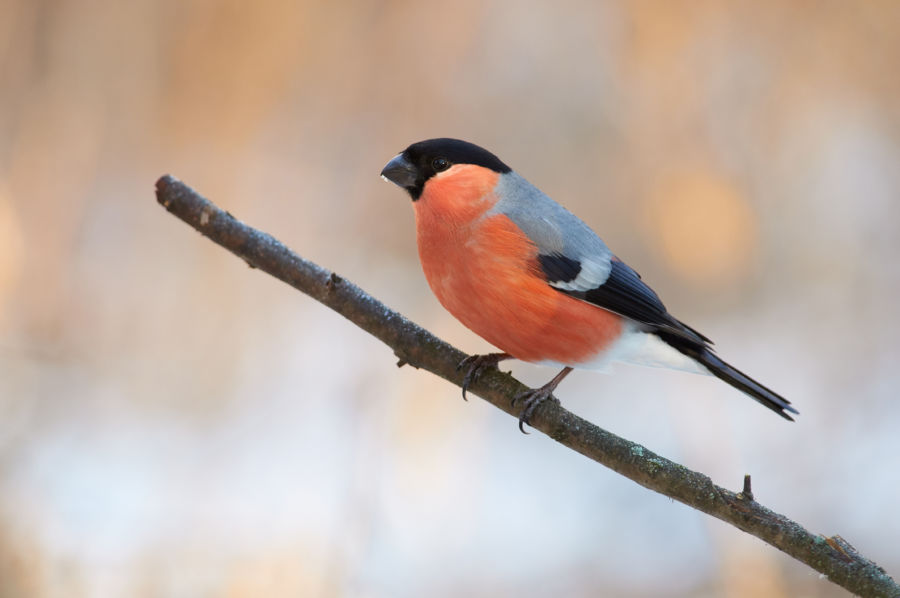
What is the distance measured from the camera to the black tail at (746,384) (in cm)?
153

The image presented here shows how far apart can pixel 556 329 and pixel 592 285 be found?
16cm

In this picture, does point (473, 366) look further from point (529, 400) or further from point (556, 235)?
point (556, 235)

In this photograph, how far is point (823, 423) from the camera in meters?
2.96

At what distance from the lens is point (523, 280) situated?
1.50m

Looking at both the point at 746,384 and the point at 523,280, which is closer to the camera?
the point at 523,280

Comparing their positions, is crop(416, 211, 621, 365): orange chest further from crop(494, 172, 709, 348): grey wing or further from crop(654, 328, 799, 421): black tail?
crop(654, 328, 799, 421): black tail

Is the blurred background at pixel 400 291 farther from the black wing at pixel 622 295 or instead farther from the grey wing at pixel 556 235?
the grey wing at pixel 556 235

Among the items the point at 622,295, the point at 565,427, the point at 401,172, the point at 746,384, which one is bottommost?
the point at 565,427

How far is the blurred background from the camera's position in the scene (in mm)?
2670

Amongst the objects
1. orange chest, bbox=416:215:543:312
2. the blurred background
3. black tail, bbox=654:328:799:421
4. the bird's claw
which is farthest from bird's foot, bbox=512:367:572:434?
the blurred background

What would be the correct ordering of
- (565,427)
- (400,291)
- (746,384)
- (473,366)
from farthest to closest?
(400,291)
(746,384)
(473,366)
(565,427)

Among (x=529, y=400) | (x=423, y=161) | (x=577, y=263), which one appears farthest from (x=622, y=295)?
(x=423, y=161)

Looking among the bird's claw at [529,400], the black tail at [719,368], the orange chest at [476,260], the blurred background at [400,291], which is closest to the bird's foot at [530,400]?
the bird's claw at [529,400]

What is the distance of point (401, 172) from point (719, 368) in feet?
2.56
